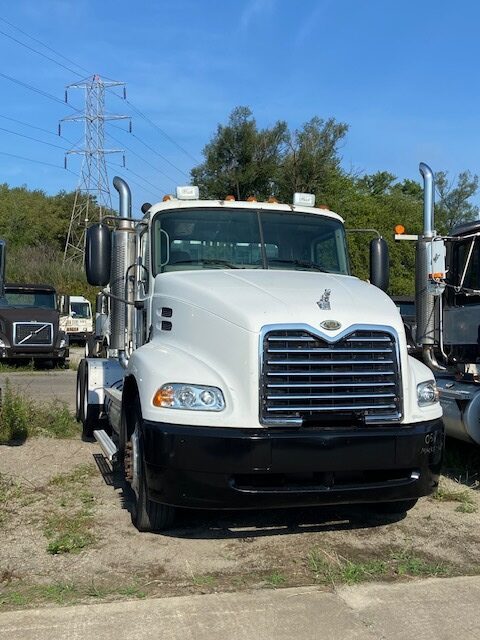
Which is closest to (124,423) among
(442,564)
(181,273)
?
(181,273)

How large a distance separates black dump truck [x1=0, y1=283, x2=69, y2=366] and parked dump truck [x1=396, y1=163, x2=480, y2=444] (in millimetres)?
13368

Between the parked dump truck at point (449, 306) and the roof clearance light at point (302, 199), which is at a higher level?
the roof clearance light at point (302, 199)

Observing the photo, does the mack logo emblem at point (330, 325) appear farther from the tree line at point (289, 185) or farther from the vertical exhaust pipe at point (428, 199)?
the tree line at point (289, 185)

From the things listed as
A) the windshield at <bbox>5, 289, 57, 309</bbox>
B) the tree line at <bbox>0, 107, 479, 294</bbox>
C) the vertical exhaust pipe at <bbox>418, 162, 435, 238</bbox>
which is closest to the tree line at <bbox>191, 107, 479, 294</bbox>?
the tree line at <bbox>0, 107, 479, 294</bbox>

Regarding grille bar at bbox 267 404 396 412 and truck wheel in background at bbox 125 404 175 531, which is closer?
grille bar at bbox 267 404 396 412

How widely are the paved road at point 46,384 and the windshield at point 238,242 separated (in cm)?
583

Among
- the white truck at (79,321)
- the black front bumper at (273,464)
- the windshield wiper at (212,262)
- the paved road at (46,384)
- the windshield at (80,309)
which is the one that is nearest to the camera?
the black front bumper at (273,464)

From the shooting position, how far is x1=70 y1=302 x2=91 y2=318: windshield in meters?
30.9

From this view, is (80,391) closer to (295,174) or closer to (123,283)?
(123,283)


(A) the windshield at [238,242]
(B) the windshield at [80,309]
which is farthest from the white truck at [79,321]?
(A) the windshield at [238,242]

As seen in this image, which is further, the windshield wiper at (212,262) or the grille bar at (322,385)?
the windshield wiper at (212,262)

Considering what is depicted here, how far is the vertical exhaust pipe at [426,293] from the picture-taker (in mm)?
7746

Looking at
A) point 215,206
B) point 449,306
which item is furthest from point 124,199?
point 449,306

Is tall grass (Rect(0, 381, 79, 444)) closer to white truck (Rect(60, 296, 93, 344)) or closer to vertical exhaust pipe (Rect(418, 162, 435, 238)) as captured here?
vertical exhaust pipe (Rect(418, 162, 435, 238))
